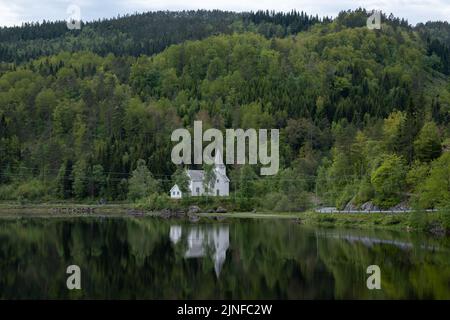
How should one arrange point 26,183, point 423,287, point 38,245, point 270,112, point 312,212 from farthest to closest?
point 270,112
point 26,183
point 312,212
point 38,245
point 423,287

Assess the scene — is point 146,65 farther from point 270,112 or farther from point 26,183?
point 26,183

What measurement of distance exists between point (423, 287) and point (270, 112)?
386ft

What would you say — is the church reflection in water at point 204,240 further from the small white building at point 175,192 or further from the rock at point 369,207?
the small white building at point 175,192

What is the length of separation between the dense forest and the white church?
1.73 m

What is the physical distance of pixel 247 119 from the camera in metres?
142

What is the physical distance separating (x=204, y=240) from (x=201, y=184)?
179 feet

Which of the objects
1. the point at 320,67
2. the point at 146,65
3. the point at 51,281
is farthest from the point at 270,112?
the point at 51,281

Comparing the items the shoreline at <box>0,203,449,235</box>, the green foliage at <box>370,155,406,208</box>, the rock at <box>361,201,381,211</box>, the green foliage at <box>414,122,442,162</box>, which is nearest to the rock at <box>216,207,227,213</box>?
the shoreline at <box>0,203,449,235</box>

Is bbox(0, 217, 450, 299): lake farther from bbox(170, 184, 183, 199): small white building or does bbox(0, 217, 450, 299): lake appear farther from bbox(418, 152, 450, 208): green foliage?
bbox(170, 184, 183, 199): small white building

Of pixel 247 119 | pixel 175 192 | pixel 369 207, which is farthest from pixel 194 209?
pixel 247 119

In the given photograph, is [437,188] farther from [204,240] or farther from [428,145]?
[204,240]

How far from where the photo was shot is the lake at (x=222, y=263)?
32.7 meters
